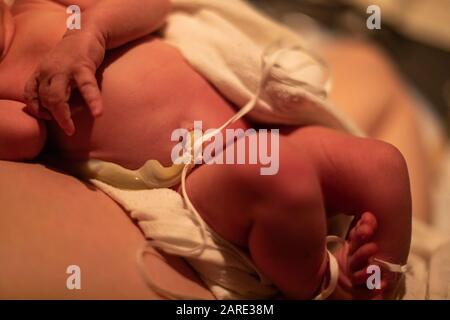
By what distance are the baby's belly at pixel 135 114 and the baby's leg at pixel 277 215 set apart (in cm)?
11

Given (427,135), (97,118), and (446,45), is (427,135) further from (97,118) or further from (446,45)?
(97,118)

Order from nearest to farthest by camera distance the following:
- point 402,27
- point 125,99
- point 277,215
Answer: point 277,215
point 125,99
point 402,27

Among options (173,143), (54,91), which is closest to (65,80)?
(54,91)

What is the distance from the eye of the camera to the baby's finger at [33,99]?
61 cm

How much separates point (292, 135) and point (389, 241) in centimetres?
20

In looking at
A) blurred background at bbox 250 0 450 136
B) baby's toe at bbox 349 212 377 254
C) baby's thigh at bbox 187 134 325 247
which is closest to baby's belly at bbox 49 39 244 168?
baby's thigh at bbox 187 134 325 247

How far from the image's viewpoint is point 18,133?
0.61m

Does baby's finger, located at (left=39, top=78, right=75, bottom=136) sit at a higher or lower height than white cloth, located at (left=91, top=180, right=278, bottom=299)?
higher

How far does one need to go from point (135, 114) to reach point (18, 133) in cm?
14

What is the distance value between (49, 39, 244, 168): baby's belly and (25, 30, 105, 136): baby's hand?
35mm

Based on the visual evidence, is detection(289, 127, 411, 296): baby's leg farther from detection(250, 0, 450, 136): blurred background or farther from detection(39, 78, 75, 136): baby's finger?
detection(250, 0, 450, 136): blurred background

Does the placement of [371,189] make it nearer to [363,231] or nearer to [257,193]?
[363,231]

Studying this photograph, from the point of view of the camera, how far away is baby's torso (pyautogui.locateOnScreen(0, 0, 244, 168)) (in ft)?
2.15

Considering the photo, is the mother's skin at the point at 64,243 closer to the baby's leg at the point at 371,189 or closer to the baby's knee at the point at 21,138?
the baby's knee at the point at 21,138
